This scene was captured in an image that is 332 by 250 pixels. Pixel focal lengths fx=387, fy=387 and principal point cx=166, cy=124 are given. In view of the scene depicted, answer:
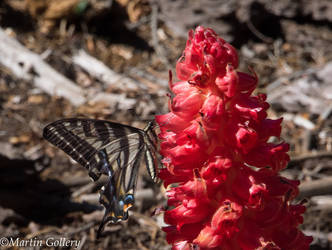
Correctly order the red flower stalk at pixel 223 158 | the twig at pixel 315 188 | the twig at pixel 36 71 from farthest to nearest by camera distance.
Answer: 1. the twig at pixel 36 71
2. the twig at pixel 315 188
3. the red flower stalk at pixel 223 158

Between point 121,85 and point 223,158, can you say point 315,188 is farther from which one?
point 121,85

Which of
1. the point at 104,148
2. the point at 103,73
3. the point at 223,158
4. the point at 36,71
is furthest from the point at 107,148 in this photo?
the point at 36,71

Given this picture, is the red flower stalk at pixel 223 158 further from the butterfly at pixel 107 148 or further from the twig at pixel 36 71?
the twig at pixel 36 71

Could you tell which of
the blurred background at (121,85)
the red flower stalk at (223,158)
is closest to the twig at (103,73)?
the blurred background at (121,85)

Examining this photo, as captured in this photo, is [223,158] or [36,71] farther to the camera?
[36,71]

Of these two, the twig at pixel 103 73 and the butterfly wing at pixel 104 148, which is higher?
the butterfly wing at pixel 104 148

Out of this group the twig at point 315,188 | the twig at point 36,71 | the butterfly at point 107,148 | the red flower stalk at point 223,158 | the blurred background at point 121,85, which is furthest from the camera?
the twig at point 36,71

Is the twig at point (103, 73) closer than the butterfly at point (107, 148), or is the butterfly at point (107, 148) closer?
the butterfly at point (107, 148)

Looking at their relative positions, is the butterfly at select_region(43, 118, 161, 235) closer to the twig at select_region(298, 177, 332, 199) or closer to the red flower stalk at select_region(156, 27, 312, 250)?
the red flower stalk at select_region(156, 27, 312, 250)
